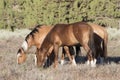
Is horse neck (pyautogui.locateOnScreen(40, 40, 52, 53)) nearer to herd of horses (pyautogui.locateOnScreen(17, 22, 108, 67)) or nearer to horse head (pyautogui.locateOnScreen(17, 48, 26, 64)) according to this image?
herd of horses (pyautogui.locateOnScreen(17, 22, 108, 67))

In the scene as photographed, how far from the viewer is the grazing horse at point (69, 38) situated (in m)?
12.9

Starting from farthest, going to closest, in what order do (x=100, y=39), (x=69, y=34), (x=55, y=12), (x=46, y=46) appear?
(x=55, y=12) → (x=100, y=39) → (x=46, y=46) → (x=69, y=34)

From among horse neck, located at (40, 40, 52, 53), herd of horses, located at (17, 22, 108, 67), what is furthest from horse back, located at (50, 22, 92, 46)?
horse neck, located at (40, 40, 52, 53)

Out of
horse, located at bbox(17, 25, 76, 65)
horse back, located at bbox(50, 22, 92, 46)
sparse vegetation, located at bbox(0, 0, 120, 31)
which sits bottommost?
sparse vegetation, located at bbox(0, 0, 120, 31)

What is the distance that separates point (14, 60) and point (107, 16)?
27956 mm

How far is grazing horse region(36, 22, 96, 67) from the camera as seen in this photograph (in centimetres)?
1293

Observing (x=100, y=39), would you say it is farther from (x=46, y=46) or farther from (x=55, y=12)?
(x=55, y=12)

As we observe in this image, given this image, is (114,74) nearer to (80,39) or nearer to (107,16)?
(80,39)

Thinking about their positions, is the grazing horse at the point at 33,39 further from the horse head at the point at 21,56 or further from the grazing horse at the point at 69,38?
the grazing horse at the point at 69,38

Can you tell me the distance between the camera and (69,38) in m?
13.3

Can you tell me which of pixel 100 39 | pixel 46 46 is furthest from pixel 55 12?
pixel 46 46

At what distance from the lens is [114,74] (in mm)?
10125

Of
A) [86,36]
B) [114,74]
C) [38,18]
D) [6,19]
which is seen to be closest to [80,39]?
[86,36]

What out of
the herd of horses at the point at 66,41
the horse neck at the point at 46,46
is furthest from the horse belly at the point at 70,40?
the horse neck at the point at 46,46
